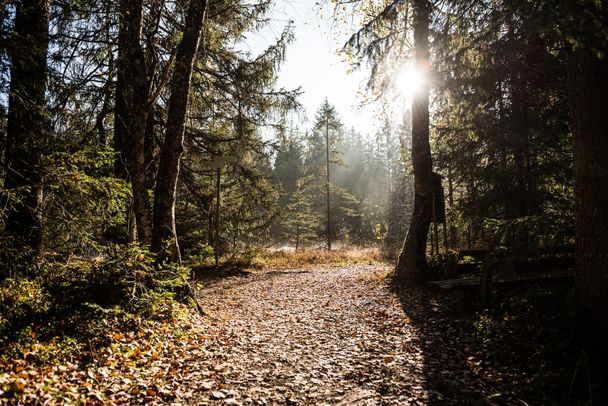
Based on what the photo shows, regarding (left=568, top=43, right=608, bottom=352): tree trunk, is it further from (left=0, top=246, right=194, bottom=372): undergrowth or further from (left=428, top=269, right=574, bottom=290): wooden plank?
(left=0, top=246, right=194, bottom=372): undergrowth

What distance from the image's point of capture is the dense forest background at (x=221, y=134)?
489cm

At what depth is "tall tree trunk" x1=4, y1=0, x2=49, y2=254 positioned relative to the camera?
219 inches

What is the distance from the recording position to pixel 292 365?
5.23 meters

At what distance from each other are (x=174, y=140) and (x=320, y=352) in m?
5.41

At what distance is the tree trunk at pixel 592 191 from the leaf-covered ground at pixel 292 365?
0.81 m

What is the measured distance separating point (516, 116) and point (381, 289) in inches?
293

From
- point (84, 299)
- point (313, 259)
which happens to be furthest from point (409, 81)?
point (313, 259)

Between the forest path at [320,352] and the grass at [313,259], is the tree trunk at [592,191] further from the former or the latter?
the grass at [313,259]

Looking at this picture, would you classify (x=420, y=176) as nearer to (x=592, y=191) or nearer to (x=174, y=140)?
(x=592, y=191)

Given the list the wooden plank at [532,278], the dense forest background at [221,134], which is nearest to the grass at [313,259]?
the dense forest background at [221,134]

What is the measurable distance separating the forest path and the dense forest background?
1749mm

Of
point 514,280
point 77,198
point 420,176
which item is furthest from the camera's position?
point 420,176

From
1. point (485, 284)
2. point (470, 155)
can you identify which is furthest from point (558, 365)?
point (470, 155)

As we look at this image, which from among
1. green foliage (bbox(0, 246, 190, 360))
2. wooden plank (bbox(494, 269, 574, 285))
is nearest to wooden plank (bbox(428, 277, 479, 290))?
wooden plank (bbox(494, 269, 574, 285))
